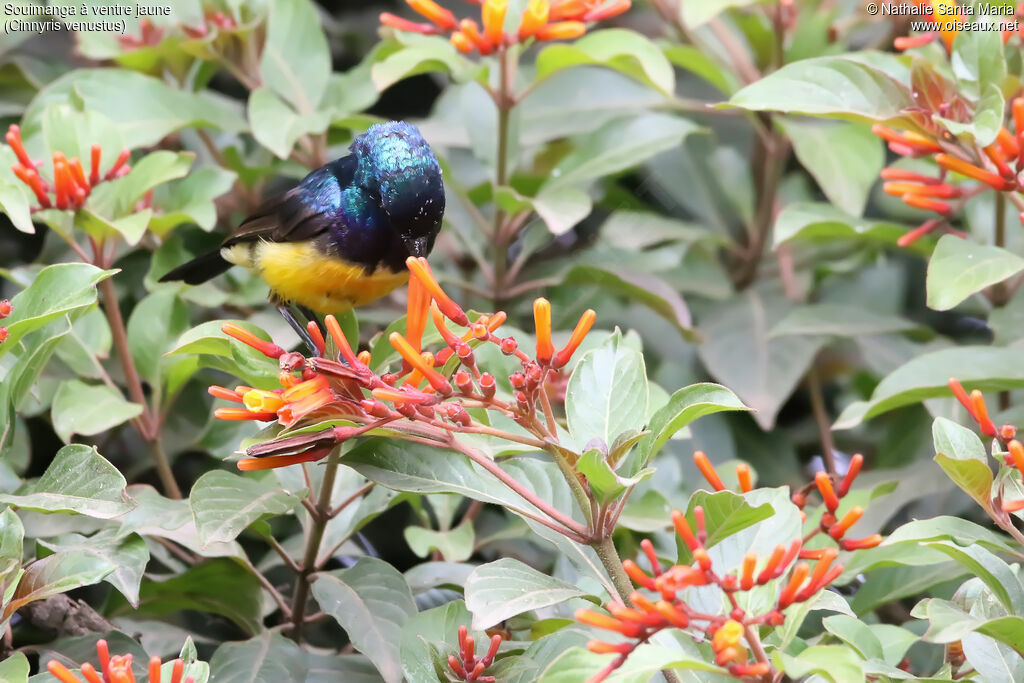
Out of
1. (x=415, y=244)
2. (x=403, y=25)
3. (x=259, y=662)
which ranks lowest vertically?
(x=259, y=662)

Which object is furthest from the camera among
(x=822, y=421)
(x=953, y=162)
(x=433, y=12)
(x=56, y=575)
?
(x=822, y=421)

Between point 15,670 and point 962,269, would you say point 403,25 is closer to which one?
point 962,269

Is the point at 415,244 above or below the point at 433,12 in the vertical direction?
below

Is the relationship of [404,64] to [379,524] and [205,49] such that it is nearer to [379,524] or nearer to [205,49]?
[205,49]

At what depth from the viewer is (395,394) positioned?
1440 millimetres

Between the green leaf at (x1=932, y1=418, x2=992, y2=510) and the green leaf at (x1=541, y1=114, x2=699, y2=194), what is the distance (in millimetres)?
1456

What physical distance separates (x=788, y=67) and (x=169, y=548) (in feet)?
5.58

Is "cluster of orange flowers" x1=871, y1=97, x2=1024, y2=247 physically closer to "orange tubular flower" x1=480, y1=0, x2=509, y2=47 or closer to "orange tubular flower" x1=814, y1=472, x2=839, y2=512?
"orange tubular flower" x1=814, y1=472, x2=839, y2=512

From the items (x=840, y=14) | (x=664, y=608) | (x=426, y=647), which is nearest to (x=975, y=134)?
(x=664, y=608)

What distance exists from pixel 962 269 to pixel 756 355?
0.98 metres

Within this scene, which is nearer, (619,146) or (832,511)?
(832,511)

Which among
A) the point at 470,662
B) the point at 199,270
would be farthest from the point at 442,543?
the point at 199,270

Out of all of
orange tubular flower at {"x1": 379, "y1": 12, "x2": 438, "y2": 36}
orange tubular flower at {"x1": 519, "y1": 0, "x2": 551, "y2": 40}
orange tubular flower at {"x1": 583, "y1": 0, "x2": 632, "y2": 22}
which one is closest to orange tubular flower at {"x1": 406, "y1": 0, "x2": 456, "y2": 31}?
orange tubular flower at {"x1": 379, "y1": 12, "x2": 438, "y2": 36}

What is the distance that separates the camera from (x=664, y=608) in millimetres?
1247
